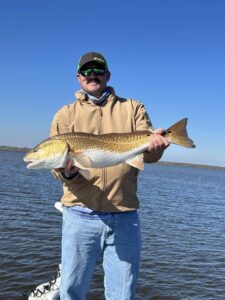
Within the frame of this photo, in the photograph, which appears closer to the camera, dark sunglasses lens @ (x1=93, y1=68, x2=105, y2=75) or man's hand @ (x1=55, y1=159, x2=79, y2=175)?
man's hand @ (x1=55, y1=159, x2=79, y2=175)

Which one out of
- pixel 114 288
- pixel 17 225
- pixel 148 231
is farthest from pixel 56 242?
pixel 114 288

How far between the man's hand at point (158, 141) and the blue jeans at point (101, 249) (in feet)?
3.03

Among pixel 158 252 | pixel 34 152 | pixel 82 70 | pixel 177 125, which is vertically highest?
pixel 82 70

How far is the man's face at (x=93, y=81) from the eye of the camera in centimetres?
550

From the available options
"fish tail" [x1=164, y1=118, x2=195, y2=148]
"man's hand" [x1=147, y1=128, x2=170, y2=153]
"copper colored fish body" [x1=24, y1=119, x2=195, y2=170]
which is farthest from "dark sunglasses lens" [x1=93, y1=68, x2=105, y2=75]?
"fish tail" [x1=164, y1=118, x2=195, y2=148]

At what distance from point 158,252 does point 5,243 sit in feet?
19.2

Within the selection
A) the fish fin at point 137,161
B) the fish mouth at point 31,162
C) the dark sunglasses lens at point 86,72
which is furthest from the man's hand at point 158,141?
the fish mouth at point 31,162

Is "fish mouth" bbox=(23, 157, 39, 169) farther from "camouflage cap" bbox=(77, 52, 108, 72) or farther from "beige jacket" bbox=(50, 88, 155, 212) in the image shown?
"camouflage cap" bbox=(77, 52, 108, 72)

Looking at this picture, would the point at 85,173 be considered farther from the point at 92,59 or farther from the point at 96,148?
the point at 92,59

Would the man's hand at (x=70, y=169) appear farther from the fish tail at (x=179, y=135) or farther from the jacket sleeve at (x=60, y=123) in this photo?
the fish tail at (x=179, y=135)

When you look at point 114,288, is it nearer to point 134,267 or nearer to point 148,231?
point 134,267

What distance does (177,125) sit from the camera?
5.29 m

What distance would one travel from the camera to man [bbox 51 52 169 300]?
534cm

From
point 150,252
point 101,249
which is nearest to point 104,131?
point 101,249
